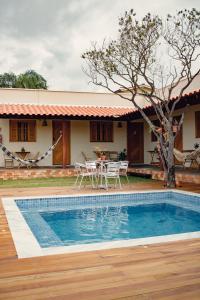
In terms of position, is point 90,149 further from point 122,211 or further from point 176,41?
point 122,211

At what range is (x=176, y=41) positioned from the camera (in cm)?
1023

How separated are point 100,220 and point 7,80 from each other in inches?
1025

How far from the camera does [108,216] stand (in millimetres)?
7172

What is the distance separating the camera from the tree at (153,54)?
967 cm

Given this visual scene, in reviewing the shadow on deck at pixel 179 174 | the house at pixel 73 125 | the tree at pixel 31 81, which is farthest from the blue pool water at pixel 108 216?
the tree at pixel 31 81

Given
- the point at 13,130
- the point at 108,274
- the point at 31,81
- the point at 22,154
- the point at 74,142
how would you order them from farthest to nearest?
the point at 31,81, the point at 74,142, the point at 13,130, the point at 22,154, the point at 108,274

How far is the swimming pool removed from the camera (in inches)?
176

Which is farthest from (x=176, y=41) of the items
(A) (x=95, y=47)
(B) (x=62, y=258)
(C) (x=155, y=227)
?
(B) (x=62, y=258)

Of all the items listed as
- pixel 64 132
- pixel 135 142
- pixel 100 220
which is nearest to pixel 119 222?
pixel 100 220

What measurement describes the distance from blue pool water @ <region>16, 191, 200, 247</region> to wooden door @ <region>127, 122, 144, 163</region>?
7.50 m

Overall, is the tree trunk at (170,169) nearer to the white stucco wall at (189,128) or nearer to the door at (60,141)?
the white stucco wall at (189,128)

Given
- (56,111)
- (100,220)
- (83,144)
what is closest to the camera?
(100,220)

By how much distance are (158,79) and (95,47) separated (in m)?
3.19

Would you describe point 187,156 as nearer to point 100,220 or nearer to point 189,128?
point 189,128
